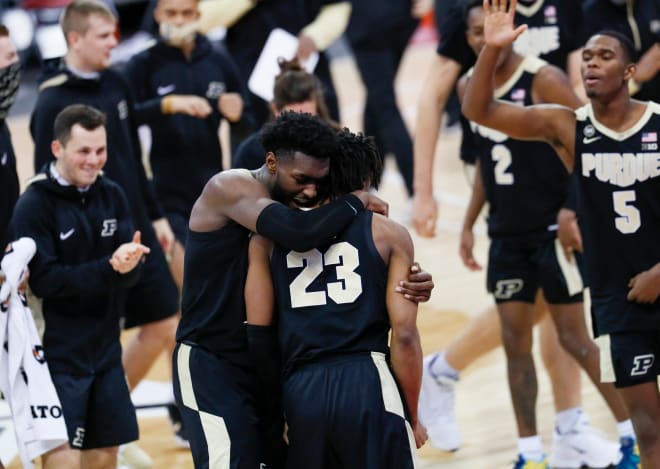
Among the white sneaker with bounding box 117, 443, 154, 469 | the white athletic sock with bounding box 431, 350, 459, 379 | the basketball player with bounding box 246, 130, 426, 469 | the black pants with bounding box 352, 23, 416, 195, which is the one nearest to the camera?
the basketball player with bounding box 246, 130, 426, 469

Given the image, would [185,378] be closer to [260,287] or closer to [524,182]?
[260,287]

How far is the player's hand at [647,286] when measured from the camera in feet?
19.3

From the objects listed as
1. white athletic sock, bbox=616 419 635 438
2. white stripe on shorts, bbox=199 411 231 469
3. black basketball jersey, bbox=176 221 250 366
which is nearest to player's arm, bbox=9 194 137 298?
black basketball jersey, bbox=176 221 250 366

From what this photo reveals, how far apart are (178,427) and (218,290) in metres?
2.48

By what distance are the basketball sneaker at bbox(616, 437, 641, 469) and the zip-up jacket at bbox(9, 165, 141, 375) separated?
243cm

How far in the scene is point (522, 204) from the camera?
697cm

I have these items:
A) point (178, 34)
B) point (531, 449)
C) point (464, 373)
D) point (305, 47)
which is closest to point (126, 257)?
point (531, 449)

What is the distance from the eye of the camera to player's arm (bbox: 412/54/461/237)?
7.08 meters

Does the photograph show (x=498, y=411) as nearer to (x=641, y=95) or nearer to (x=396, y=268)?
(x=641, y=95)

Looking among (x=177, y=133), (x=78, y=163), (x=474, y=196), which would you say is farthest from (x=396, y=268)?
(x=177, y=133)

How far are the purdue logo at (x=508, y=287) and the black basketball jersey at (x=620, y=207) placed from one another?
88 cm

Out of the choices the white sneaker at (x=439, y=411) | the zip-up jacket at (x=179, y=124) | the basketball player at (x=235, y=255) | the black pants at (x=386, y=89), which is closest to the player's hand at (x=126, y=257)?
the basketball player at (x=235, y=255)

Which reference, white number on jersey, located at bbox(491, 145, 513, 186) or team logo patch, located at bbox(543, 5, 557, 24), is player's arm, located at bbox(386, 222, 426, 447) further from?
team logo patch, located at bbox(543, 5, 557, 24)

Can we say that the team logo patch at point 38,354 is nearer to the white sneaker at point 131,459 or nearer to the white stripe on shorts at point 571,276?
the white sneaker at point 131,459
